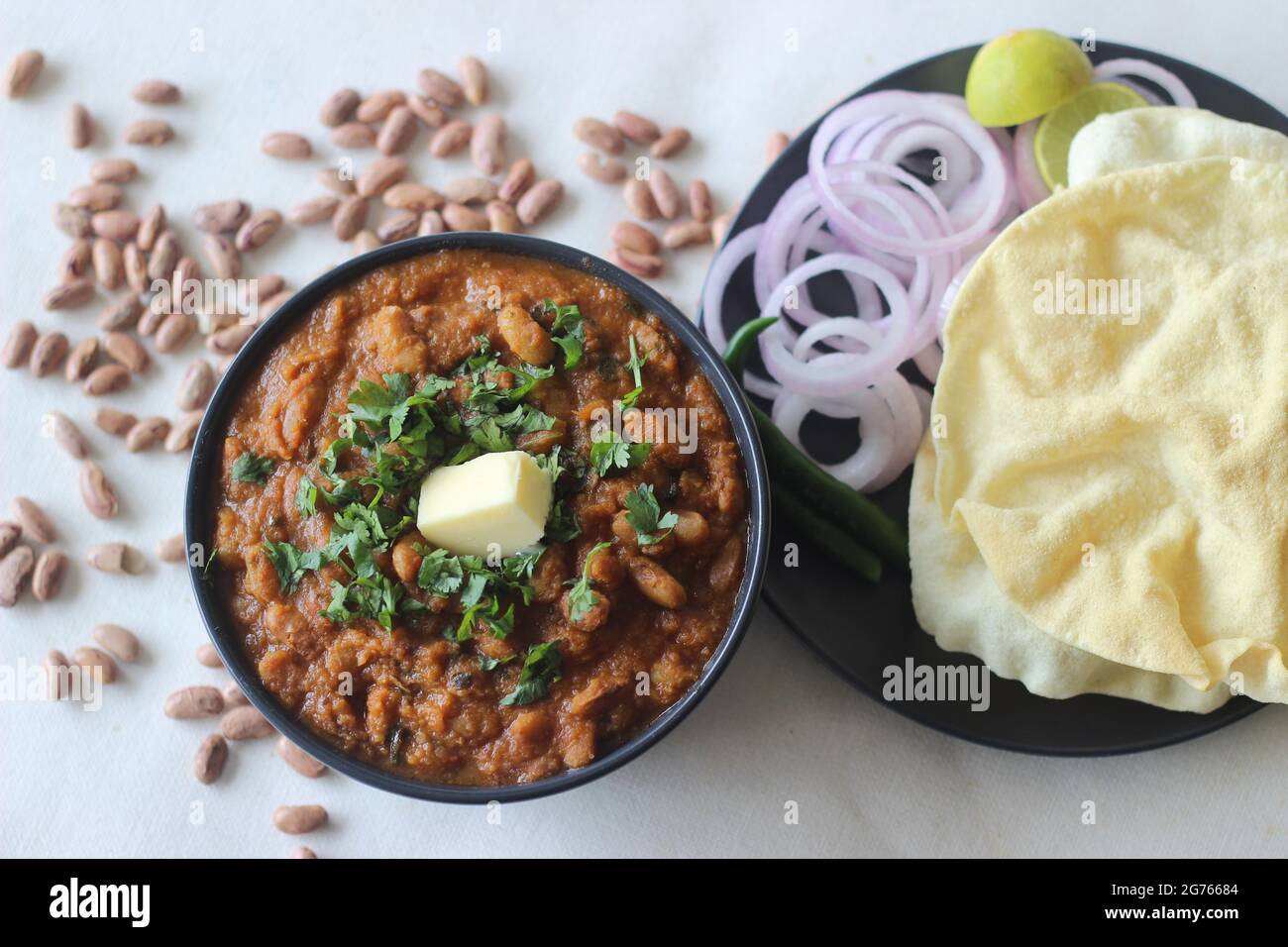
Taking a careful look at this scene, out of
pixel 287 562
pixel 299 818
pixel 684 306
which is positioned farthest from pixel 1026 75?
pixel 299 818

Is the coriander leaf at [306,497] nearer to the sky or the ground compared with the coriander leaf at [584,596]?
nearer to the sky

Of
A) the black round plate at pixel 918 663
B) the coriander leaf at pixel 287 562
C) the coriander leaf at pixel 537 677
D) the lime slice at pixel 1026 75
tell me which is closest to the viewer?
the coriander leaf at pixel 537 677

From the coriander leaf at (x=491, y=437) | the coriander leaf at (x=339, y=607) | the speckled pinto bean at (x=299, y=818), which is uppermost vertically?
the coriander leaf at (x=491, y=437)

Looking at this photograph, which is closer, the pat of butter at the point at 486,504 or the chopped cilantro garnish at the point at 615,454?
the pat of butter at the point at 486,504

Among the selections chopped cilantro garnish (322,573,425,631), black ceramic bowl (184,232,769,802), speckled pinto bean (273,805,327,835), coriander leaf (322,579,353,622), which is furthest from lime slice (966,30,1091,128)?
speckled pinto bean (273,805,327,835)

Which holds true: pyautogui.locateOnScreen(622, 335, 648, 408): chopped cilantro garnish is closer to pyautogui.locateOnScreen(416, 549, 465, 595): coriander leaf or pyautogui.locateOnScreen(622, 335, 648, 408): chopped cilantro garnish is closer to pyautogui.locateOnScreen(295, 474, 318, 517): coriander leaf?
pyautogui.locateOnScreen(416, 549, 465, 595): coriander leaf

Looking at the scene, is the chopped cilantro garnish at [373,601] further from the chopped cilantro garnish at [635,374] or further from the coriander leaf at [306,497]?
the chopped cilantro garnish at [635,374]

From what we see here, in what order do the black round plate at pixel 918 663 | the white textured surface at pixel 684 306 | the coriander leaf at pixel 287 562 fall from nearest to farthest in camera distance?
the coriander leaf at pixel 287 562, the black round plate at pixel 918 663, the white textured surface at pixel 684 306

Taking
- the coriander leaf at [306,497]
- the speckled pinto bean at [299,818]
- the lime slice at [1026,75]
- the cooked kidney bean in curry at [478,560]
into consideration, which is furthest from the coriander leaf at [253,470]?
the lime slice at [1026,75]
